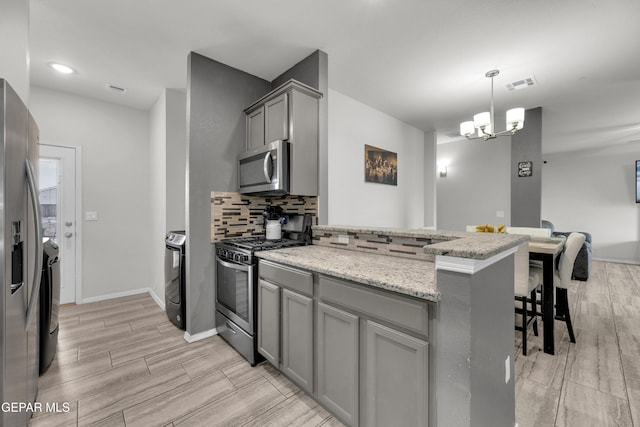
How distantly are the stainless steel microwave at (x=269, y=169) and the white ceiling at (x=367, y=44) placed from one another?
3.24 feet

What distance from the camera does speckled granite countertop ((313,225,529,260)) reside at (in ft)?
3.29

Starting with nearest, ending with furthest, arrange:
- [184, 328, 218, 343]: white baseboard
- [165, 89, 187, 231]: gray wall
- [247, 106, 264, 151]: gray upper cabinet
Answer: [184, 328, 218, 343]: white baseboard, [247, 106, 264, 151]: gray upper cabinet, [165, 89, 187, 231]: gray wall

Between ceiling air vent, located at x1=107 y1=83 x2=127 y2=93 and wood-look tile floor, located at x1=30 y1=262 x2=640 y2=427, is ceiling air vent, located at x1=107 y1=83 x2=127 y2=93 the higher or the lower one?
the higher one

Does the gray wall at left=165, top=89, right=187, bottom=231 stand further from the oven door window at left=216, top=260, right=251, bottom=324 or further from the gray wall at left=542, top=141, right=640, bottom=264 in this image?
the gray wall at left=542, top=141, right=640, bottom=264

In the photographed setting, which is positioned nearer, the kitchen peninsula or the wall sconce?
the kitchen peninsula

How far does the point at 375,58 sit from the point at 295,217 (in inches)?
72.2

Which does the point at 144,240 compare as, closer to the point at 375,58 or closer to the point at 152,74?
the point at 152,74

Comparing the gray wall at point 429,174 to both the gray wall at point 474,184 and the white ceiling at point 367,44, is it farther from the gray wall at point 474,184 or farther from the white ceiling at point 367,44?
the white ceiling at point 367,44

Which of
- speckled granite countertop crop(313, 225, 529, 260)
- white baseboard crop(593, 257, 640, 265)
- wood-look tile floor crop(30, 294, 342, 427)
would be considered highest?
speckled granite countertop crop(313, 225, 529, 260)

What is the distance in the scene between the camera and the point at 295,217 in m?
2.71

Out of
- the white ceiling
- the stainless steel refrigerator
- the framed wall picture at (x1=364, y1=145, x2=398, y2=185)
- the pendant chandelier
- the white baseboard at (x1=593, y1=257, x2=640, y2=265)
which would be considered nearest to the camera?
the stainless steel refrigerator

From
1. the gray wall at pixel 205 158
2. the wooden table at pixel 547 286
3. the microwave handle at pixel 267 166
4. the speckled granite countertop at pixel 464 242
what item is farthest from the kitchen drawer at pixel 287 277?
the wooden table at pixel 547 286

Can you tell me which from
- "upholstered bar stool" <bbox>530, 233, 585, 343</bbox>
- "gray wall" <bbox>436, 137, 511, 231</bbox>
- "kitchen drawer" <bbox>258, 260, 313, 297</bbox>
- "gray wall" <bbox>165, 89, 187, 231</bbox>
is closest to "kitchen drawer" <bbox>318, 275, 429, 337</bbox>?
"kitchen drawer" <bbox>258, 260, 313, 297</bbox>

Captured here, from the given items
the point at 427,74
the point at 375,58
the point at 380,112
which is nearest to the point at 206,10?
the point at 375,58
